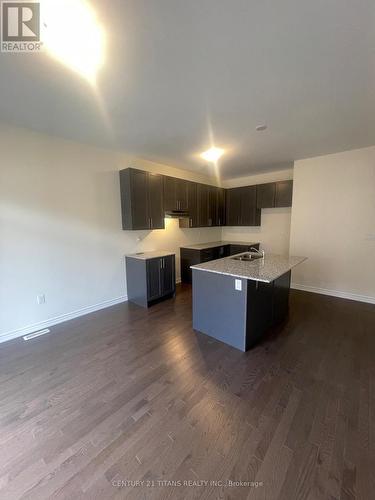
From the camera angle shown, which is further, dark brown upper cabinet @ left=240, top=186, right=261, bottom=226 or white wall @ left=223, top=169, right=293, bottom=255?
dark brown upper cabinet @ left=240, top=186, right=261, bottom=226

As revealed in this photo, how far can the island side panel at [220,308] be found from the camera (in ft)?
7.92

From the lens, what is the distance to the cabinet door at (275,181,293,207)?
16.0 feet

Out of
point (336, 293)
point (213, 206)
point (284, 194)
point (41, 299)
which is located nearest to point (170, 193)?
point (213, 206)

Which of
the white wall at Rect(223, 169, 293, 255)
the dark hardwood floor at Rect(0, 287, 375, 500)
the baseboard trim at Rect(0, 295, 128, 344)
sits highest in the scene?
the white wall at Rect(223, 169, 293, 255)

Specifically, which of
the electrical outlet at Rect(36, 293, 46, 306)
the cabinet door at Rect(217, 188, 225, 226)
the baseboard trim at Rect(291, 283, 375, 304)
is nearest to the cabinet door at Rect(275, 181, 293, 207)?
the cabinet door at Rect(217, 188, 225, 226)

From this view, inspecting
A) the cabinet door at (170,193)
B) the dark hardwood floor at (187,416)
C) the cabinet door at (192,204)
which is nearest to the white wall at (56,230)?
the dark hardwood floor at (187,416)

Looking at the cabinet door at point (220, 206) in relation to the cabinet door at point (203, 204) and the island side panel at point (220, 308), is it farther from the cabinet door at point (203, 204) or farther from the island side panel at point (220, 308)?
the island side panel at point (220, 308)

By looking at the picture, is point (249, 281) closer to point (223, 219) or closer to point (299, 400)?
point (299, 400)

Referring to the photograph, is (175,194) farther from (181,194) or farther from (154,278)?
(154,278)

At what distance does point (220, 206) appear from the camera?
5.96 meters

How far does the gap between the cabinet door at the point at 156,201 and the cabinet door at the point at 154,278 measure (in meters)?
0.76

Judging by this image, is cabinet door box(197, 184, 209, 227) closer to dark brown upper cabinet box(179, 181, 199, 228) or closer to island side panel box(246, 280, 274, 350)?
dark brown upper cabinet box(179, 181, 199, 228)

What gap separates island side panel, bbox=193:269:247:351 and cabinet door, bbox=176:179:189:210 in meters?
2.31

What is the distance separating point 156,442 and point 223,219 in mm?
5394
